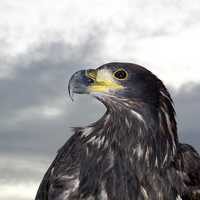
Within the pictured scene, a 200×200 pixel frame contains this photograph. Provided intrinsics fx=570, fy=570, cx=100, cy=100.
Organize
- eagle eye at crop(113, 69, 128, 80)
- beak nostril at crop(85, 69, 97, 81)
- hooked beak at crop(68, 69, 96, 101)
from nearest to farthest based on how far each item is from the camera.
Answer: hooked beak at crop(68, 69, 96, 101)
eagle eye at crop(113, 69, 128, 80)
beak nostril at crop(85, 69, 97, 81)

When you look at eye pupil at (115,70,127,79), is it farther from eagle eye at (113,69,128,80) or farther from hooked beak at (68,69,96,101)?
hooked beak at (68,69,96,101)

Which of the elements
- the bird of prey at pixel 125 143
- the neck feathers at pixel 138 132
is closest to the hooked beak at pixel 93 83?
the bird of prey at pixel 125 143

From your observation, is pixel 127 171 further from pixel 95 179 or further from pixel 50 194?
pixel 50 194

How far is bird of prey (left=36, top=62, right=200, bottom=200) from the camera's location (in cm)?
920

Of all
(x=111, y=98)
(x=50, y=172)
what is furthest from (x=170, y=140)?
(x=50, y=172)

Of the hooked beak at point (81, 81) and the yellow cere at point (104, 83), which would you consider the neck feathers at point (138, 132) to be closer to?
the yellow cere at point (104, 83)

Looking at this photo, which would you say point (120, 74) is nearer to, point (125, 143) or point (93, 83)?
point (93, 83)

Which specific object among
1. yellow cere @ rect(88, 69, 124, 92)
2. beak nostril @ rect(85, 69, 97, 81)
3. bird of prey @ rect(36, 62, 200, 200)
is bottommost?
bird of prey @ rect(36, 62, 200, 200)

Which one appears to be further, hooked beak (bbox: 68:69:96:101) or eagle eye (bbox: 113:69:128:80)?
eagle eye (bbox: 113:69:128:80)

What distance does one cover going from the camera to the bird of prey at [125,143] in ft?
30.2

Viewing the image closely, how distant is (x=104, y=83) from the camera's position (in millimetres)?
9352

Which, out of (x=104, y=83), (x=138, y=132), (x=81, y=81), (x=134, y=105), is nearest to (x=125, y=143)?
(x=138, y=132)

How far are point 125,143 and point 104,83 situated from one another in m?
1.04

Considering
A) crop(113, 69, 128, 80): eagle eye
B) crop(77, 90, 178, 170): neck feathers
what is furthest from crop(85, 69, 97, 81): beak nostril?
crop(77, 90, 178, 170): neck feathers
